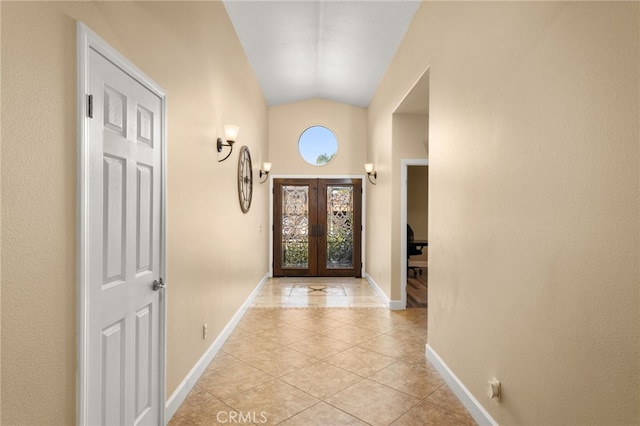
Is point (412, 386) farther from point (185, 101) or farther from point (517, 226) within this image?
point (185, 101)

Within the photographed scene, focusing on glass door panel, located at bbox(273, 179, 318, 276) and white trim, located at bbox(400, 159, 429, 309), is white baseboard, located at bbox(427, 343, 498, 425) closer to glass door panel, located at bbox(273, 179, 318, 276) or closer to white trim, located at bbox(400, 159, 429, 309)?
white trim, located at bbox(400, 159, 429, 309)

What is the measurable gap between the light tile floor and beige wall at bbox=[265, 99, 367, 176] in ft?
10.7

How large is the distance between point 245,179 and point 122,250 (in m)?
3.07

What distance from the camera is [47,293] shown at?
131 cm

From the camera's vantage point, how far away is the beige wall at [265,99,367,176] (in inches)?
289

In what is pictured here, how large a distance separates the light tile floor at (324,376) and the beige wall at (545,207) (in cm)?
42

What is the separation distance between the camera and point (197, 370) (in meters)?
2.88

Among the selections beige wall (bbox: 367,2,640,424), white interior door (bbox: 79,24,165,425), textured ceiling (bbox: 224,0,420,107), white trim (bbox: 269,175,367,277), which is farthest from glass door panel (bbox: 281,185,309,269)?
white interior door (bbox: 79,24,165,425)

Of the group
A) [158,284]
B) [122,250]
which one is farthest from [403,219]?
[122,250]

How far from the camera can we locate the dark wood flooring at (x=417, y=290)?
534cm

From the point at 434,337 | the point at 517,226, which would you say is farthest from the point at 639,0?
the point at 434,337

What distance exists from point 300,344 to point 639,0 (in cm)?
338

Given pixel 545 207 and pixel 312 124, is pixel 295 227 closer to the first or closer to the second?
pixel 312 124

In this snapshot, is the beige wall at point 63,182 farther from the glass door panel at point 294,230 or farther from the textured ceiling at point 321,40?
the glass door panel at point 294,230
